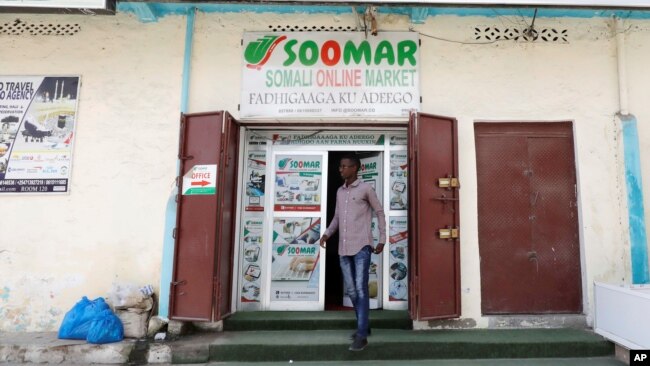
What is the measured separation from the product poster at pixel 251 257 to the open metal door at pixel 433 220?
1914 mm

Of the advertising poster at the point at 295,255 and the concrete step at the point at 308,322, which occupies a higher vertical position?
the advertising poster at the point at 295,255

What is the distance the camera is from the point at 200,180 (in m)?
4.43

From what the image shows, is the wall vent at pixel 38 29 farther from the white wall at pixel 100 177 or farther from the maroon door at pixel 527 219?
the maroon door at pixel 527 219

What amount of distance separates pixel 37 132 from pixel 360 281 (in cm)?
432

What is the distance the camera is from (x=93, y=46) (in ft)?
16.4

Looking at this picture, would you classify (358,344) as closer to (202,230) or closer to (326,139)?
(202,230)

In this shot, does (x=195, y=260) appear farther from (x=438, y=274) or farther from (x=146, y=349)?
(x=438, y=274)

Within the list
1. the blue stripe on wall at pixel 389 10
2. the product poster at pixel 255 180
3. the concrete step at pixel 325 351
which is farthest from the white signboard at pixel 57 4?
the concrete step at pixel 325 351

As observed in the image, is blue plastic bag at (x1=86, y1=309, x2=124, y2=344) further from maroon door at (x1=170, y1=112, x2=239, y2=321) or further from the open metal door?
the open metal door

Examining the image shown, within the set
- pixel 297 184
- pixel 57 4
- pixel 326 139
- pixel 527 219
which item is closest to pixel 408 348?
pixel 527 219

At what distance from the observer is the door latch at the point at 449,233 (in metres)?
A: 4.42

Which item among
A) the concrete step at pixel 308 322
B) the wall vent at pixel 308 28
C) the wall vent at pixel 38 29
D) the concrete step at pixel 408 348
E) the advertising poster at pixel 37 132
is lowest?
the concrete step at pixel 408 348

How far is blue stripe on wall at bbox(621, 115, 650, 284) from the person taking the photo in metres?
4.58

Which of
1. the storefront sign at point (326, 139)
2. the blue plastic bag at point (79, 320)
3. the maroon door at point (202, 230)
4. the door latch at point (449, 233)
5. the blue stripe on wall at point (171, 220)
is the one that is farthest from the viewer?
the storefront sign at point (326, 139)
